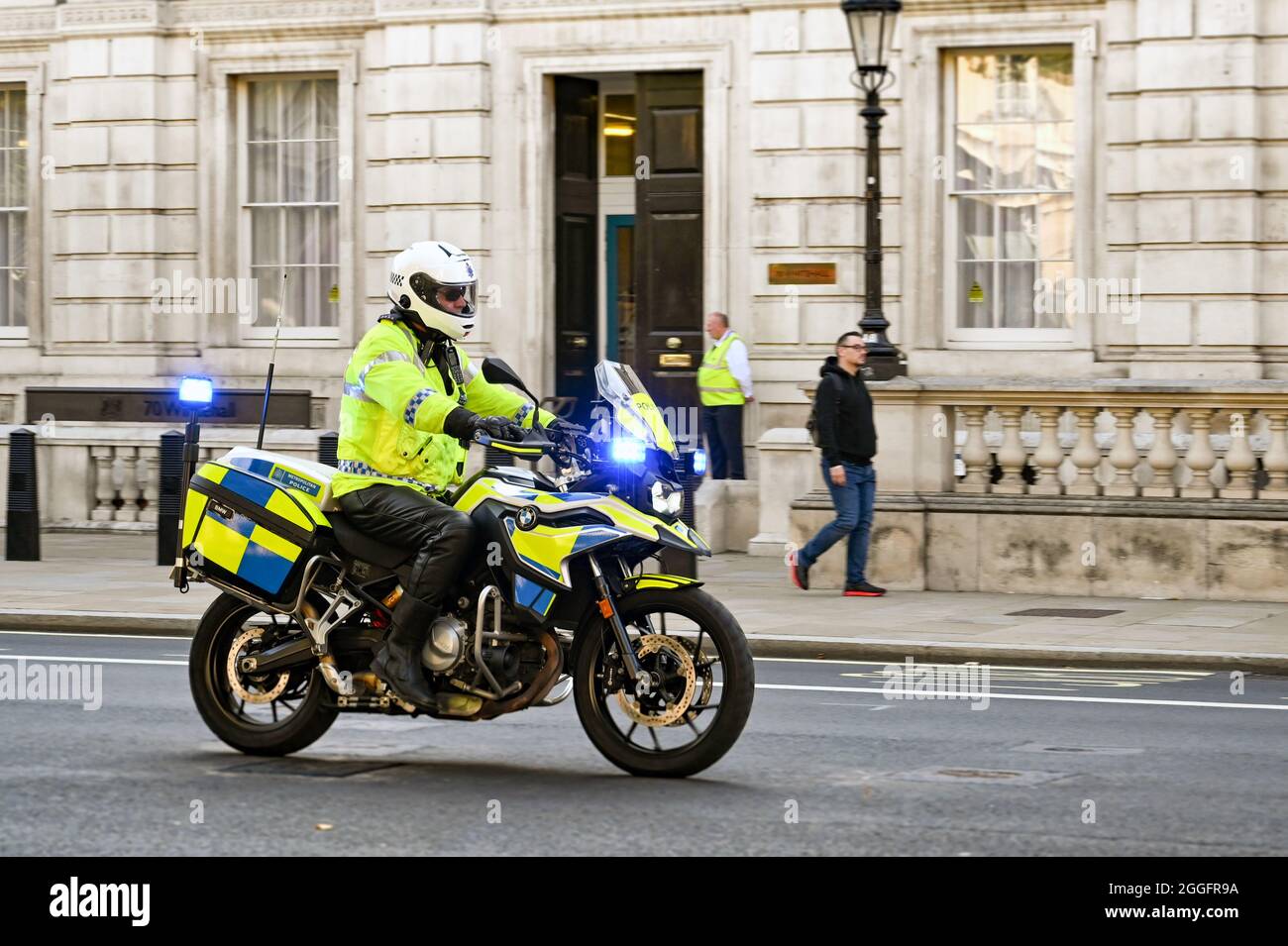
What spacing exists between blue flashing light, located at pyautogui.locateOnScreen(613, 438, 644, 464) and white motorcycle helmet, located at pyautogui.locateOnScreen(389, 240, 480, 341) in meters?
0.80

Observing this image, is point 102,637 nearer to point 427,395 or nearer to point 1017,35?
point 427,395

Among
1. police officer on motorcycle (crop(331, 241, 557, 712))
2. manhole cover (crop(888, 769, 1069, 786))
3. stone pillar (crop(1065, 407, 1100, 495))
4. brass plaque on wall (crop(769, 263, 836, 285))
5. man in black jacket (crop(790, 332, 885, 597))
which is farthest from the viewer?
brass plaque on wall (crop(769, 263, 836, 285))

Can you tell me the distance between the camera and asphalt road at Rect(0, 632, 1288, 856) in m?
7.07

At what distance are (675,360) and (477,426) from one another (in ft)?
45.0

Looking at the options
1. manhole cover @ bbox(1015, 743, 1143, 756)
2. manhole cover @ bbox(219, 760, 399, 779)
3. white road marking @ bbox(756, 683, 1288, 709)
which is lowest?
white road marking @ bbox(756, 683, 1288, 709)

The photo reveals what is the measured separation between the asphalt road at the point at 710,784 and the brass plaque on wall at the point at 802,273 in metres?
9.81

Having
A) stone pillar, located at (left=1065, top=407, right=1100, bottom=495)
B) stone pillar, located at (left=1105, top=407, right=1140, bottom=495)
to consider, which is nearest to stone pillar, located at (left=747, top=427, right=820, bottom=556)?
stone pillar, located at (left=1065, top=407, right=1100, bottom=495)

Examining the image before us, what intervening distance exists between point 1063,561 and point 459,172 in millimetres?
8281

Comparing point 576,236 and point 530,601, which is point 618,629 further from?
point 576,236

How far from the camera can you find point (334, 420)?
22250 millimetres

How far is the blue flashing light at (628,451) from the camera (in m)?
8.04

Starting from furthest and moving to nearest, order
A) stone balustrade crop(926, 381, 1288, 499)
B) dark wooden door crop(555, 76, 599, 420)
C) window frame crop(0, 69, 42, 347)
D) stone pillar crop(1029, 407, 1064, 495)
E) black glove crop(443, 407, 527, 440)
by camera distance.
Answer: window frame crop(0, 69, 42, 347), dark wooden door crop(555, 76, 599, 420), stone pillar crop(1029, 407, 1064, 495), stone balustrade crop(926, 381, 1288, 499), black glove crop(443, 407, 527, 440)

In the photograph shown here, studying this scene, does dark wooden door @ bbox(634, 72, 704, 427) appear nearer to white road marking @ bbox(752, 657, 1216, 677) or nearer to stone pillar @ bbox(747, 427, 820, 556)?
stone pillar @ bbox(747, 427, 820, 556)
